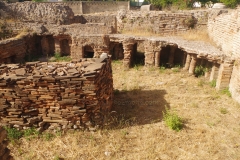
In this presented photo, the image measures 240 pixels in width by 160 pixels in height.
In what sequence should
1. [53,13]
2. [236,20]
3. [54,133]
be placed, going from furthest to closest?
[53,13] → [236,20] → [54,133]

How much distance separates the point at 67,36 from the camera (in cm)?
1096

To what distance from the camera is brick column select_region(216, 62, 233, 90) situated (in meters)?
6.65

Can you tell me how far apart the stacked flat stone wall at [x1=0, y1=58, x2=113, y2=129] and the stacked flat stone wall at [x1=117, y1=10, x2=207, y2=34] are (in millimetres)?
7386

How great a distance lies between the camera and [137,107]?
614 centimetres

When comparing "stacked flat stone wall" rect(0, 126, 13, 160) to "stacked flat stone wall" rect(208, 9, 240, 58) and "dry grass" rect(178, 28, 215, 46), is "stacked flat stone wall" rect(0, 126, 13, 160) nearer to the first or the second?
"stacked flat stone wall" rect(208, 9, 240, 58)

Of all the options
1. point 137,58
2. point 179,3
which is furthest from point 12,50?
point 179,3

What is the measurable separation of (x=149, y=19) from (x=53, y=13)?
6561mm

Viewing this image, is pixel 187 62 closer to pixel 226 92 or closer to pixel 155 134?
pixel 226 92

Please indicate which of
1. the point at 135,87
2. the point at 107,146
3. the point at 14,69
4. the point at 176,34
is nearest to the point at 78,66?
the point at 14,69

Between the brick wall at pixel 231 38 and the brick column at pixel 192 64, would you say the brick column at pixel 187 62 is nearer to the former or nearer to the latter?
the brick column at pixel 192 64

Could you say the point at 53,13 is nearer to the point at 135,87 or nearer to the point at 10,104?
the point at 135,87

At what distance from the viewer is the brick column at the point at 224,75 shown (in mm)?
6654

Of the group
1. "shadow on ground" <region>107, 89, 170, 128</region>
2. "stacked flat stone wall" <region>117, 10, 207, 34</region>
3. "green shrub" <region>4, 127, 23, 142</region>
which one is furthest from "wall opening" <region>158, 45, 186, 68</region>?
"green shrub" <region>4, 127, 23, 142</region>

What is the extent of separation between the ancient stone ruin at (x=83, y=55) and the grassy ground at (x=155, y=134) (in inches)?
19.1
